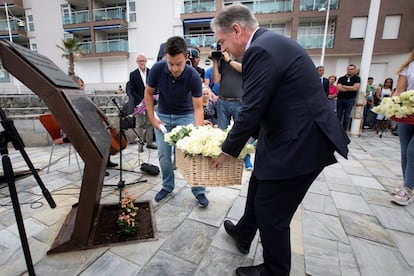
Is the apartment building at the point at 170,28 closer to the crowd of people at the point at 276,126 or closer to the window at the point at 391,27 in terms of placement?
the window at the point at 391,27

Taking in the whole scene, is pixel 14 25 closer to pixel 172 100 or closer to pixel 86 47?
pixel 86 47

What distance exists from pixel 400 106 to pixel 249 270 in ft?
7.50

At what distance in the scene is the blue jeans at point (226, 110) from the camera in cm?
310

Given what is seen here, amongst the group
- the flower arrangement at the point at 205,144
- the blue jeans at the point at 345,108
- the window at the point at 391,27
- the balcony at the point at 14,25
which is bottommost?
the blue jeans at the point at 345,108

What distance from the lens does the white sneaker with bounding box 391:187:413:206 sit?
8.30ft

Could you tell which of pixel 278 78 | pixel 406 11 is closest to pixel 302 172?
pixel 278 78

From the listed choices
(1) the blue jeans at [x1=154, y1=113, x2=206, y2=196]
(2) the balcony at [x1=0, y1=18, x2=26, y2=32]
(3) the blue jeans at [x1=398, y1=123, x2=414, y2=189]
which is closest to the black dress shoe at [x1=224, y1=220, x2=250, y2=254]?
(1) the blue jeans at [x1=154, y1=113, x2=206, y2=196]

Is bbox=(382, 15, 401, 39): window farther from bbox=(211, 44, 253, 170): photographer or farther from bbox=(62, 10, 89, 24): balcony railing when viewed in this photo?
bbox=(62, 10, 89, 24): balcony railing

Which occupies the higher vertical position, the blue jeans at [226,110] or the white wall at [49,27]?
the white wall at [49,27]

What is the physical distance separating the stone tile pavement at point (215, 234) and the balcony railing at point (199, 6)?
16.6 metres

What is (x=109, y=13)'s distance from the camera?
18.2m

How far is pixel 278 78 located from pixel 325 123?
335 millimetres

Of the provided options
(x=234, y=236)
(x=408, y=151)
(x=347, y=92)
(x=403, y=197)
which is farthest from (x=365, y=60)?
(x=234, y=236)

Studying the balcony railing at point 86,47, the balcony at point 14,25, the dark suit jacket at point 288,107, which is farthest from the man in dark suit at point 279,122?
the balcony at point 14,25
